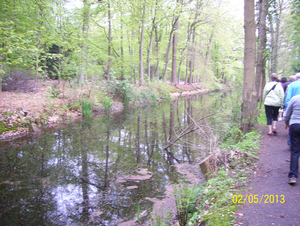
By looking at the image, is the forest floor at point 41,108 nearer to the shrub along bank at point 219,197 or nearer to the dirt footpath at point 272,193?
the shrub along bank at point 219,197

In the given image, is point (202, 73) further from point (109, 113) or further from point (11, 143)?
point (11, 143)

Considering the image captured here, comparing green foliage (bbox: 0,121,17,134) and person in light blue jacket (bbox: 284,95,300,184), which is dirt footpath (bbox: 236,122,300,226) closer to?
person in light blue jacket (bbox: 284,95,300,184)

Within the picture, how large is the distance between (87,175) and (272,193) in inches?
147

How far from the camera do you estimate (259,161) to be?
14.3 feet

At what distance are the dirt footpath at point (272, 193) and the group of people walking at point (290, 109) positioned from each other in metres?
0.27

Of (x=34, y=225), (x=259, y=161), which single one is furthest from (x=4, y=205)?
(x=259, y=161)

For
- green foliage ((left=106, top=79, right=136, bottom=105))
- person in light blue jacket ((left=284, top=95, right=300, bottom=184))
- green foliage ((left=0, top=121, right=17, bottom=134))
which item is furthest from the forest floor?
person in light blue jacket ((left=284, top=95, right=300, bottom=184))

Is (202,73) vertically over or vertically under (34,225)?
over

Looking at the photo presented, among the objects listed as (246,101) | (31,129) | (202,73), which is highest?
(202,73)

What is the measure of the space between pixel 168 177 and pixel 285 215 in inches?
102
